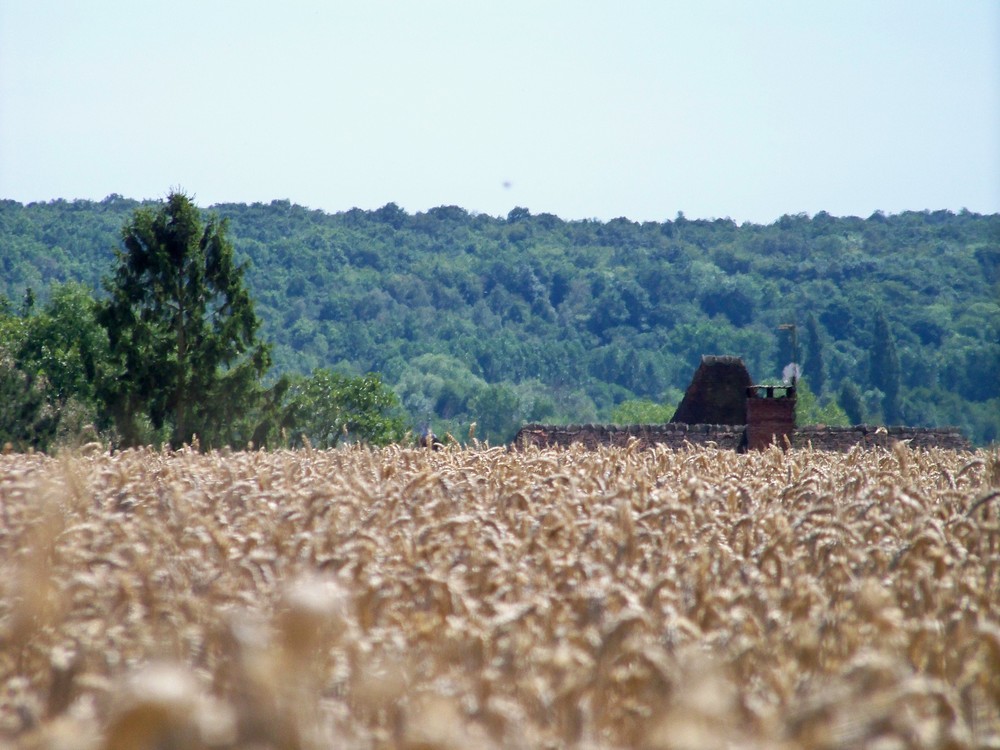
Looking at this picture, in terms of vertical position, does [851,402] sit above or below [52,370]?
below

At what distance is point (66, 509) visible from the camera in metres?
7.85

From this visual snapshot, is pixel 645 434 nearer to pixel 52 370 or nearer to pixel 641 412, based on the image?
pixel 52 370

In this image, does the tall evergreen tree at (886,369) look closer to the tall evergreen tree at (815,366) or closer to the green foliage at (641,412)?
the tall evergreen tree at (815,366)

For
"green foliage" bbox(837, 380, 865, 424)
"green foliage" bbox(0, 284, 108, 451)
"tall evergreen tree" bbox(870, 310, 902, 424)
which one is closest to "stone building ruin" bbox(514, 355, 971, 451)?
"green foliage" bbox(0, 284, 108, 451)

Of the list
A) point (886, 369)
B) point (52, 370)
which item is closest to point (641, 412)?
point (886, 369)

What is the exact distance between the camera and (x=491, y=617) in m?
5.36

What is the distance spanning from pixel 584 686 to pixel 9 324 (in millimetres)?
55916

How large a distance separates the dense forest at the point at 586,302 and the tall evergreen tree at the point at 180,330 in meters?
61.2

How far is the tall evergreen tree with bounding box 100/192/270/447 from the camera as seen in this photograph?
39250mm

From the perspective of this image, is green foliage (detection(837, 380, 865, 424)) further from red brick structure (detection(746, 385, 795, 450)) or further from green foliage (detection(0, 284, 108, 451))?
red brick structure (detection(746, 385, 795, 450))

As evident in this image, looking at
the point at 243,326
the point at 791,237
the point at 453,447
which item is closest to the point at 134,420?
the point at 243,326

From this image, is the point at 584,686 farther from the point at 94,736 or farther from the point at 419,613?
the point at 94,736

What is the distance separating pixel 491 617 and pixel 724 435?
1885cm

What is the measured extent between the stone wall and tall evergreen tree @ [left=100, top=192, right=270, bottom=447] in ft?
55.5
